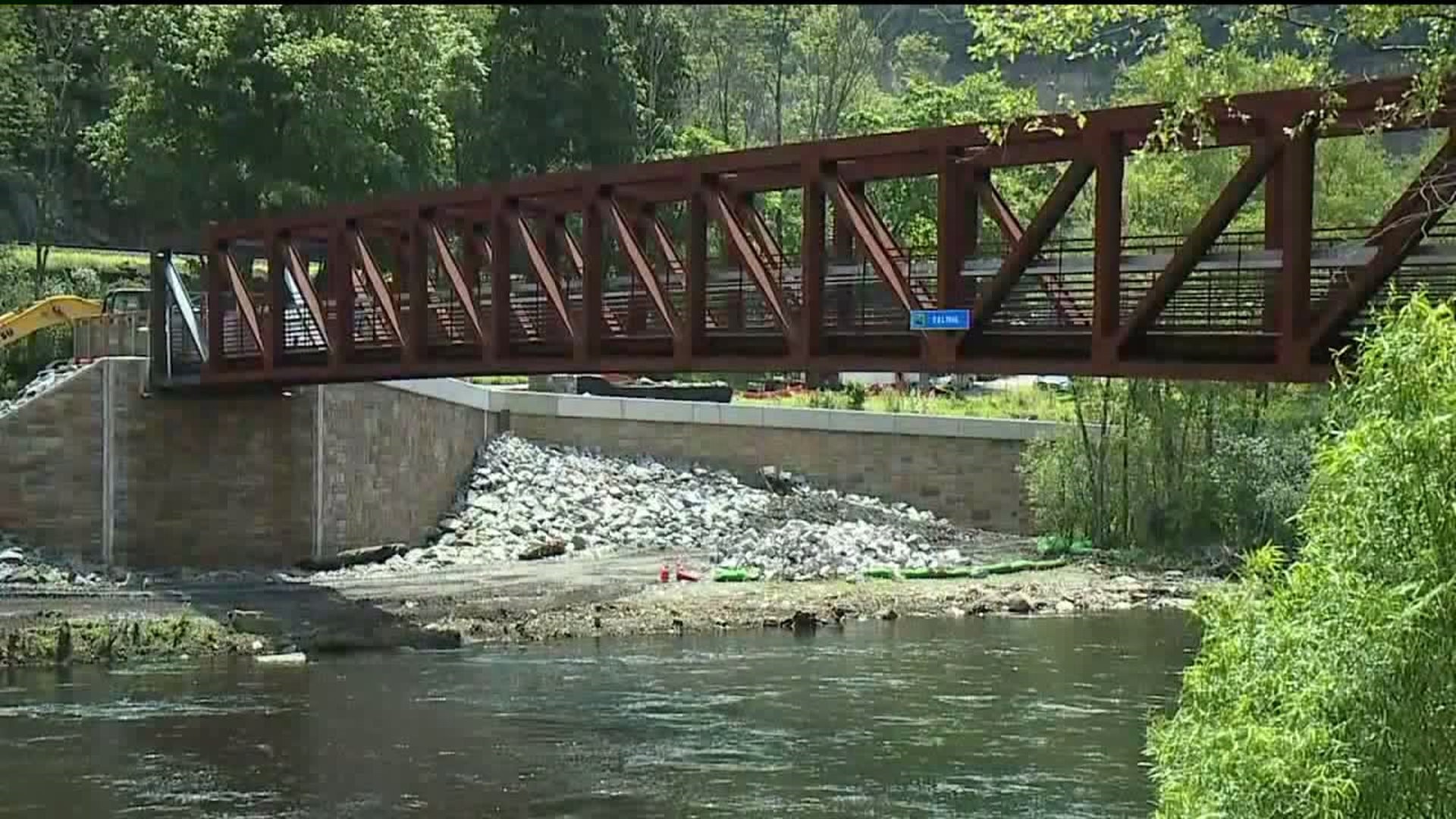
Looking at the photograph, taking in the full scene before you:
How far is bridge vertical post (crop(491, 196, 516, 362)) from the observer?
3344cm

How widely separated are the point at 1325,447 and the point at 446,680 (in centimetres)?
2050

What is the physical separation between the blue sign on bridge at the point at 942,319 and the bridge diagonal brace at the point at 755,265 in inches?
111

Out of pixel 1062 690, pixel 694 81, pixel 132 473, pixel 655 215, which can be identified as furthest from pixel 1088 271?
pixel 694 81

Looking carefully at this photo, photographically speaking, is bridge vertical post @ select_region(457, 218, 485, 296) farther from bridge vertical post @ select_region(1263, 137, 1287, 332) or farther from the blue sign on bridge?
bridge vertical post @ select_region(1263, 137, 1287, 332)

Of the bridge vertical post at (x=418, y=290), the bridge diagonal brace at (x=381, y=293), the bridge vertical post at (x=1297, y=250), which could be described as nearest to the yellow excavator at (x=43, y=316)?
the bridge diagonal brace at (x=381, y=293)

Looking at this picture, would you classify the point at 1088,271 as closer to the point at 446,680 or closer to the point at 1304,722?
the point at 1304,722

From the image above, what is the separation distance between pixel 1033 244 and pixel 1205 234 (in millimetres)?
2735

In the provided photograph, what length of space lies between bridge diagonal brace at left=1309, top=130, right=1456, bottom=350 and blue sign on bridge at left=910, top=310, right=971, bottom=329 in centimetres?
512

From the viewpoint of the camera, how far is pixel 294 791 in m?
22.0

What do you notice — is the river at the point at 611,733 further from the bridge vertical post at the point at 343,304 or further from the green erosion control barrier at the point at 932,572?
the green erosion control barrier at the point at 932,572

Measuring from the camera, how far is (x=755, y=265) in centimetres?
2684

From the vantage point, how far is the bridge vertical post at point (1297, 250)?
19469mm

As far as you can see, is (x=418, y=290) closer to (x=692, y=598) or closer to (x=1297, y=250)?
(x=692, y=598)

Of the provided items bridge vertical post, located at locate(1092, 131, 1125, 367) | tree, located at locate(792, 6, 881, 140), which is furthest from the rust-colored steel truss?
tree, located at locate(792, 6, 881, 140)
